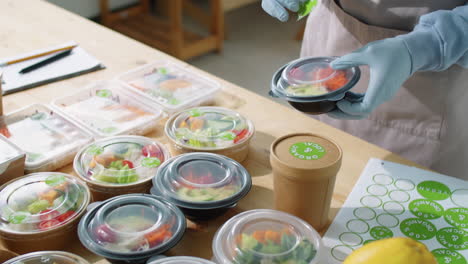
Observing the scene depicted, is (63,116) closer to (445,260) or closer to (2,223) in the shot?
(2,223)

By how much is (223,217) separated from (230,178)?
0.25 ft

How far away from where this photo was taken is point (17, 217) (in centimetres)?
91

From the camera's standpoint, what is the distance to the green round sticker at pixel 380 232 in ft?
3.13

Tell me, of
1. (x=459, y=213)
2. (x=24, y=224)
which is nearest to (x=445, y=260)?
(x=459, y=213)

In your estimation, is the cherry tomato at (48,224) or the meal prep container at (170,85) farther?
the meal prep container at (170,85)

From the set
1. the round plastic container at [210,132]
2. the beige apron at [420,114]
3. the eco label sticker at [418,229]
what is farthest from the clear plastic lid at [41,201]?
the beige apron at [420,114]

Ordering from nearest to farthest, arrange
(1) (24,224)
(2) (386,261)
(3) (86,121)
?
(2) (386,261) → (1) (24,224) → (3) (86,121)

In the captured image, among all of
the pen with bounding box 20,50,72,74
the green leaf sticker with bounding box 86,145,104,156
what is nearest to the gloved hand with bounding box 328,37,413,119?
the green leaf sticker with bounding box 86,145,104,156

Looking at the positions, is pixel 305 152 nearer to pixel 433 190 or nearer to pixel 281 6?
pixel 433 190

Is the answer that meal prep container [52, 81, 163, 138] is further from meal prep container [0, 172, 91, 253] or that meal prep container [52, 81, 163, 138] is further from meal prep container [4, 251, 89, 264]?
meal prep container [4, 251, 89, 264]

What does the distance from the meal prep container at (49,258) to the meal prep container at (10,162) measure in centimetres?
24

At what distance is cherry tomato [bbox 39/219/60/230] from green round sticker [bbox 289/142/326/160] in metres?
0.41

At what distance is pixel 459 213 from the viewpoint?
101cm

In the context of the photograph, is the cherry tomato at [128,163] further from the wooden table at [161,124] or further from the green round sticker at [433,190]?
the green round sticker at [433,190]
